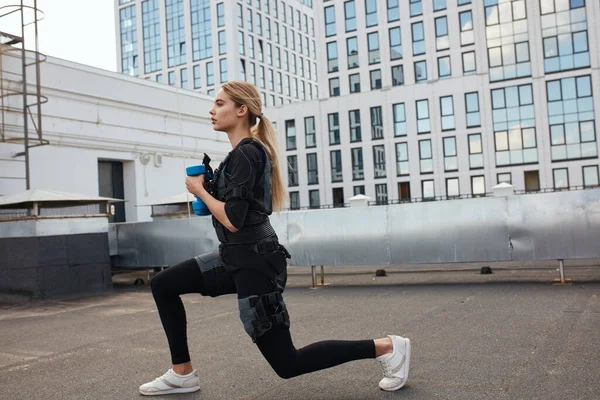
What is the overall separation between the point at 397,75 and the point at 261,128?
50219 mm

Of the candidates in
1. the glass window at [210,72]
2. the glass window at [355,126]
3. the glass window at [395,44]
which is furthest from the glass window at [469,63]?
the glass window at [210,72]

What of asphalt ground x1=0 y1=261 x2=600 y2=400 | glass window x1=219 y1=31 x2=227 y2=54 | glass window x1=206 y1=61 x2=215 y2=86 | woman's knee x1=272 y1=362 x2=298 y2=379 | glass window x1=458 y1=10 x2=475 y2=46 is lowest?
asphalt ground x1=0 y1=261 x2=600 y2=400

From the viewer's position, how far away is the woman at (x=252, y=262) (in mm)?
3115

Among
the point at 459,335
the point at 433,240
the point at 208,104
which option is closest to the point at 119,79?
the point at 208,104

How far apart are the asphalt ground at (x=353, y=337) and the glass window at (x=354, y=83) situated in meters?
46.1

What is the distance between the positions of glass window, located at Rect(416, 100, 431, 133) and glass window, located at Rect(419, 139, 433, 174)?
1.04 m

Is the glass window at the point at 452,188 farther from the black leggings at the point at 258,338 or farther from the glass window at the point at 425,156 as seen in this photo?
the black leggings at the point at 258,338

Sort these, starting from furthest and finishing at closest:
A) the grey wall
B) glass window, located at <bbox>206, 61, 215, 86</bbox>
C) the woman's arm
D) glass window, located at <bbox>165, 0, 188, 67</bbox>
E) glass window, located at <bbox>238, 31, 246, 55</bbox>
A: glass window, located at <bbox>165, 0, 188, 67</bbox>
glass window, located at <bbox>206, 61, 215, 86</bbox>
glass window, located at <bbox>238, 31, 246, 55</bbox>
the grey wall
the woman's arm

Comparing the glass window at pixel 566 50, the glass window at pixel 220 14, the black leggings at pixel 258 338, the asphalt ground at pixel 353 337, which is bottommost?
the asphalt ground at pixel 353 337

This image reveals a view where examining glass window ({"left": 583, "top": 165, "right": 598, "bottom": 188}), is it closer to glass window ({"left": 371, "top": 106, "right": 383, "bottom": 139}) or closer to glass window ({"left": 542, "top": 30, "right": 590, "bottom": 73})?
glass window ({"left": 542, "top": 30, "right": 590, "bottom": 73})

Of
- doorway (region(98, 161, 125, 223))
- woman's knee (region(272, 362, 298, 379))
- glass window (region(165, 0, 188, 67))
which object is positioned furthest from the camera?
glass window (region(165, 0, 188, 67))

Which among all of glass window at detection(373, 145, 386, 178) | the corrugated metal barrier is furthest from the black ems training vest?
glass window at detection(373, 145, 386, 178)

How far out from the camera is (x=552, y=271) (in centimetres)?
1012

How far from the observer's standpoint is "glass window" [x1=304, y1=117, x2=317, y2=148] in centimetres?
5541
